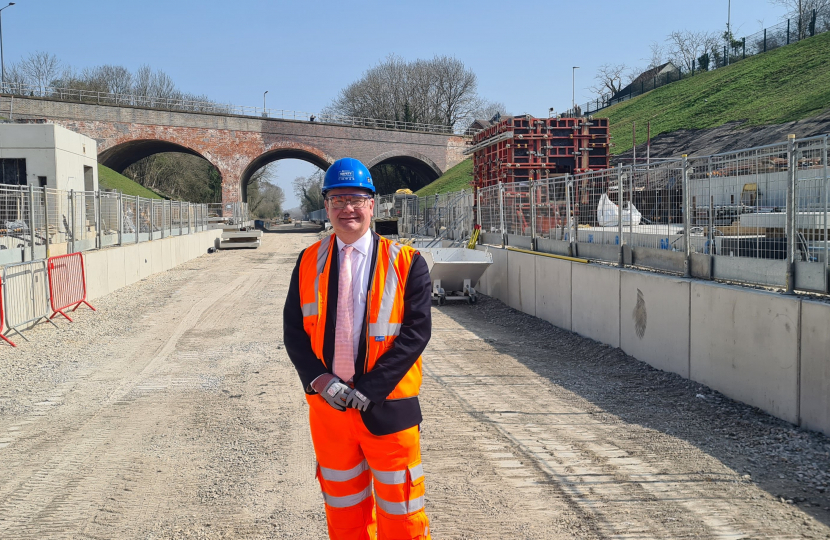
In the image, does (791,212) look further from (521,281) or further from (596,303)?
(521,281)

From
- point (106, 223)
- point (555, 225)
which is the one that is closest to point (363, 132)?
point (106, 223)

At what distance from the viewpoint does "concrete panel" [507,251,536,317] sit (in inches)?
513

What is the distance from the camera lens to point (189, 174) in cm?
6869

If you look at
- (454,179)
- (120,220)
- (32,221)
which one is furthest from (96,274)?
(454,179)

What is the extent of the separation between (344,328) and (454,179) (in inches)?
2293

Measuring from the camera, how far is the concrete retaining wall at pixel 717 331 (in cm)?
571

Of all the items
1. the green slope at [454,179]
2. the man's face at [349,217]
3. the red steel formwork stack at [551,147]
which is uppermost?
the green slope at [454,179]

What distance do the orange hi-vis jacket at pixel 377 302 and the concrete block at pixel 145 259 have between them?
18.6 m

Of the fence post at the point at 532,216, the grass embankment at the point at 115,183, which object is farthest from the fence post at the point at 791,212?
the grass embankment at the point at 115,183

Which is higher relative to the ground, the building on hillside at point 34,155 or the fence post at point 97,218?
the building on hillside at point 34,155

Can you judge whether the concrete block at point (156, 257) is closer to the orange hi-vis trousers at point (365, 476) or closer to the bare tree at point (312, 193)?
the orange hi-vis trousers at point (365, 476)

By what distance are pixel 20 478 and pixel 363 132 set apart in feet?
195

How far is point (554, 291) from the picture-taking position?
468 inches

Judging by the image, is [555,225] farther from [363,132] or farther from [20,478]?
[363,132]
